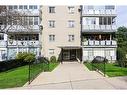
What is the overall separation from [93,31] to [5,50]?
14092 millimetres

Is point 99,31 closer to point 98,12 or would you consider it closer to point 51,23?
point 98,12

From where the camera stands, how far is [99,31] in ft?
184

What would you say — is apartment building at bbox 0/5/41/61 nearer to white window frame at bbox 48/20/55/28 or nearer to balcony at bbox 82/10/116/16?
white window frame at bbox 48/20/55/28

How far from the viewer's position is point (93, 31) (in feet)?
185

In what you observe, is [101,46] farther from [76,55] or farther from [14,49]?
[14,49]

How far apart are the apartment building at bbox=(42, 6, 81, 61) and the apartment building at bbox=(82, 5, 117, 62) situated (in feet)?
7.62

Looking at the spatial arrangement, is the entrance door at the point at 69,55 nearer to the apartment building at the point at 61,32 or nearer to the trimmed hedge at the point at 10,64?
the apartment building at the point at 61,32

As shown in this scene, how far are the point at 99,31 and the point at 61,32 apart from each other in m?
6.63

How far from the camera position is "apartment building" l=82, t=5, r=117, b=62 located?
55.6m

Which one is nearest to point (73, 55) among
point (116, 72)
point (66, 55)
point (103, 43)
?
point (66, 55)

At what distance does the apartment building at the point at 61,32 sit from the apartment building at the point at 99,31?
7.62 feet
